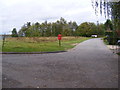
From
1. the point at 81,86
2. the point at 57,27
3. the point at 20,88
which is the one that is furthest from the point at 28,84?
the point at 57,27

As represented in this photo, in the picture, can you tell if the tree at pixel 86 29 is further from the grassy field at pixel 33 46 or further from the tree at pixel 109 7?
the tree at pixel 109 7

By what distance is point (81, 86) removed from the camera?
402 cm

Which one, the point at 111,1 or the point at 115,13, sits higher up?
the point at 111,1

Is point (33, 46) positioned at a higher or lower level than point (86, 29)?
lower

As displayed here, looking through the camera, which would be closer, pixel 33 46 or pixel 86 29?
pixel 33 46

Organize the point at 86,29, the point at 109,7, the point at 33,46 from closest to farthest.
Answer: the point at 109,7
the point at 33,46
the point at 86,29

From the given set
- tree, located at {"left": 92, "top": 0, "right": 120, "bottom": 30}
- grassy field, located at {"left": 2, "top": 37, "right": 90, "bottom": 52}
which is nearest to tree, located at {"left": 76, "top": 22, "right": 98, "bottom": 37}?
grassy field, located at {"left": 2, "top": 37, "right": 90, "bottom": 52}

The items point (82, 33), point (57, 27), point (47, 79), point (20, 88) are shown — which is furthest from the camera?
point (82, 33)

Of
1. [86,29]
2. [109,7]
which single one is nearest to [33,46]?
[109,7]

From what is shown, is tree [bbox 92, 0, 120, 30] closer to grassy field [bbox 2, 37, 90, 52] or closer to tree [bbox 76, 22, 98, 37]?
grassy field [bbox 2, 37, 90, 52]

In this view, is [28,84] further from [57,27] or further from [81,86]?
[57,27]

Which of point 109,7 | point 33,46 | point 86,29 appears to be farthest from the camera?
point 86,29

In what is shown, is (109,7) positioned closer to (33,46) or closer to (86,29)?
(33,46)

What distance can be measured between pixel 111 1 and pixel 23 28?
55.5 meters
